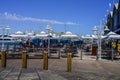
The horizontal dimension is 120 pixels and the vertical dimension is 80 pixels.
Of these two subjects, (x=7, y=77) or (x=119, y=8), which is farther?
(x=119, y=8)

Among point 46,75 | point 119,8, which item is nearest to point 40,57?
point 46,75

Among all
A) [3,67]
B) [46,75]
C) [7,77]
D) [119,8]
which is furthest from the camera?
[119,8]

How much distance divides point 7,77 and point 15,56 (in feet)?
42.5

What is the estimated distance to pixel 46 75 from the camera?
1499 centimetres

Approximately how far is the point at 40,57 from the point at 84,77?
12820 mm

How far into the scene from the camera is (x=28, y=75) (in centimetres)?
1482

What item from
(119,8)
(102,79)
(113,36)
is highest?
(119,8)

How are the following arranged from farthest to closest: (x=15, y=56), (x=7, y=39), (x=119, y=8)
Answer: (x=7, y=39) < (x=119, y=8) < (x=15, y=56)

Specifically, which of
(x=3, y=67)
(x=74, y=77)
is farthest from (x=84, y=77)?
(x=3, y=67)

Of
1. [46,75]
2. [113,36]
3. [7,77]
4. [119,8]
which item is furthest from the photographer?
[119,8]

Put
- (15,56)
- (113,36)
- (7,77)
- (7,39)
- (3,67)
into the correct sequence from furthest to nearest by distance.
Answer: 1. (7,39)
2. (113,36)
3. (15,56)
4. (3,67)
5. (7,77)

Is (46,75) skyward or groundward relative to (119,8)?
groundward

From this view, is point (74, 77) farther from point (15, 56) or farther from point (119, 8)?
point (119, 8)

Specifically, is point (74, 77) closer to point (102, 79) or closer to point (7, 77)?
point (102, 79)
